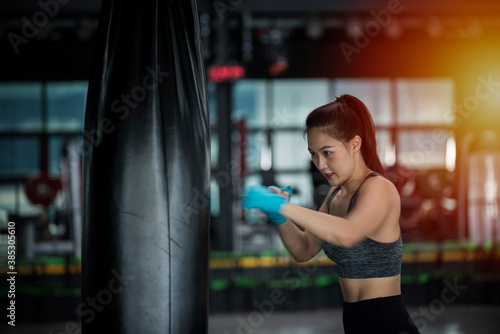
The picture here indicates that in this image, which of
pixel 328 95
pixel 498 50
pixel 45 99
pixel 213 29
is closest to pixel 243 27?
pixel 213 29

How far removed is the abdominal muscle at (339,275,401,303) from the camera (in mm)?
1393

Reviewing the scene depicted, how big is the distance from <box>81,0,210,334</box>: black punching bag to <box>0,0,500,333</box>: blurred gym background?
12.5 feet

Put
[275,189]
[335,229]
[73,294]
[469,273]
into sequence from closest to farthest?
[335,229], [275,189], [73,294], [469,273]


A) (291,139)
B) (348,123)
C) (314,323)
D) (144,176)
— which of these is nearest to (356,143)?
(348,123)

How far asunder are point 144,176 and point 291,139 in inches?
439

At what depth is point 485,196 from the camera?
755cm

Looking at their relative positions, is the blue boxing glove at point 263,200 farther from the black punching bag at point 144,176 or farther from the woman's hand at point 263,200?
the black punching bag at point 144,176

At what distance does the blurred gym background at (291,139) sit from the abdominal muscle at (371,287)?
3538mm

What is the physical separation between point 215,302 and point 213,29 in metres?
3.43

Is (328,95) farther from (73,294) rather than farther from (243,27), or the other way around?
(73,294)

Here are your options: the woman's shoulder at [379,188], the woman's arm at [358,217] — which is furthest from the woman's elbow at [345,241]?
the woman's shoulder at [379,188]

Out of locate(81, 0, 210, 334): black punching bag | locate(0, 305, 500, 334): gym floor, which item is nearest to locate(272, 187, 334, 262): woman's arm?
locate(81, 0, 210, 334): black punching bag

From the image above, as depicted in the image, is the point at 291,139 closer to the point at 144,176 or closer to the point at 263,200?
the point at 263,200

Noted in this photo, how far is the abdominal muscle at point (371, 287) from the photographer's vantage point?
139 centimetres
